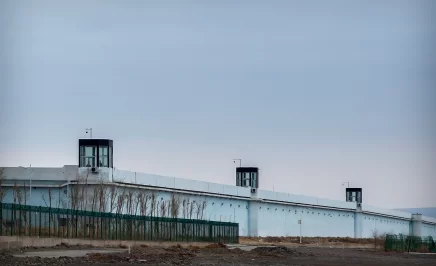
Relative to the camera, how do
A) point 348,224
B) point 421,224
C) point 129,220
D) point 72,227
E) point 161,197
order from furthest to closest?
point 421,224, point 348,224, point 161,197, point 129,220, point 72,227

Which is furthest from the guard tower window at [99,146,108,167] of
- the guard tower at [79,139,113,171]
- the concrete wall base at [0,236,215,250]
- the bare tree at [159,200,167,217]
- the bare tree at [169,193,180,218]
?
the concrete wall base at [0,236,215,250]

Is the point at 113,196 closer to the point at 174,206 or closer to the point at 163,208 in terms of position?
the point at 163,208

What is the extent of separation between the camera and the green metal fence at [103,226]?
168ft

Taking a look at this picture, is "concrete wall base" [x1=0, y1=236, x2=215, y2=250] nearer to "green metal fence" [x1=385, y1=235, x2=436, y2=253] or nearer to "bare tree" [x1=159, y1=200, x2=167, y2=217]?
"bare tree" [x1=159, y1=200, x2=167, y2=217]

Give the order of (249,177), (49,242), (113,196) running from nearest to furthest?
(49,242), (113,196), (249,177)

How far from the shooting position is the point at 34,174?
243 ft

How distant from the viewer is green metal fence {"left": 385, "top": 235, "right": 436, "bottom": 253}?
77.4m

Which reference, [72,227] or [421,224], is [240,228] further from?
[421,224]

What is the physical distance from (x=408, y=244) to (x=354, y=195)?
54.6 meters

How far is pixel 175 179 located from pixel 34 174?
13.5m

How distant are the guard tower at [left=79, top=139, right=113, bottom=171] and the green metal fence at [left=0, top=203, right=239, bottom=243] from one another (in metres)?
7.65

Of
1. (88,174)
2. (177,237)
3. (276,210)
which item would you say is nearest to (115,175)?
(88,174)

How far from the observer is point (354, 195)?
134 metres

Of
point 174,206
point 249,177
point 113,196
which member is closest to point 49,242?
point 113,196
